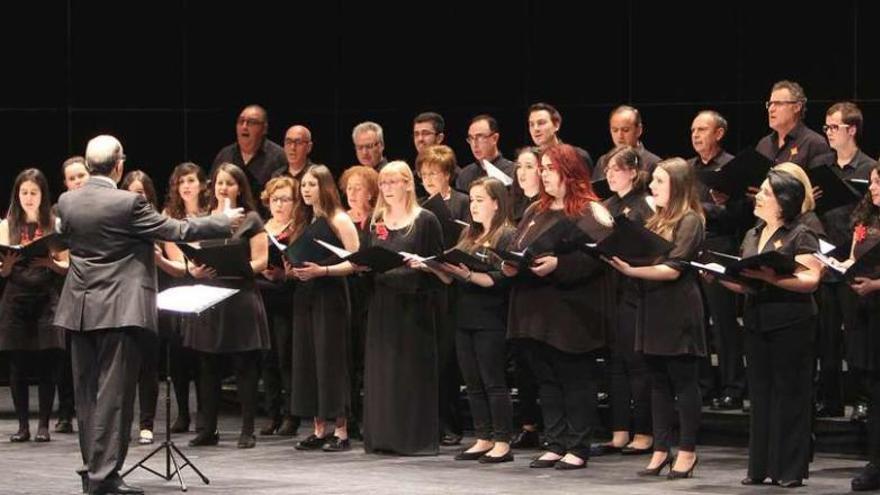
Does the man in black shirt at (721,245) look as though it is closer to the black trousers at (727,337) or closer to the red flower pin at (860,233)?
the black trousers at (727,337)

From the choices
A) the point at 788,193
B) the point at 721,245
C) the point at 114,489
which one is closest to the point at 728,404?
the point at 721,245

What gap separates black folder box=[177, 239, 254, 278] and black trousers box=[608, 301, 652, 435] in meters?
1.88

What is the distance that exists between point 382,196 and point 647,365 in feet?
5.50

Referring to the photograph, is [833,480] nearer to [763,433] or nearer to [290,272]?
[763,433]

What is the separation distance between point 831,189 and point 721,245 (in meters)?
1.02

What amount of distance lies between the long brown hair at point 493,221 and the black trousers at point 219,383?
139 centimetres

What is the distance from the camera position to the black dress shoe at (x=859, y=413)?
27.9 ft

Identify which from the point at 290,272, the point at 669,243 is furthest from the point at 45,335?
the point at 669,243

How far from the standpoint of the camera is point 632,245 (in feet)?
25.2

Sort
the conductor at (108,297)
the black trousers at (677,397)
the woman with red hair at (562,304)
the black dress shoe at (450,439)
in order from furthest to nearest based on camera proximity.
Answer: the black dress shoe at (450,439) < the woman with red hair at (562,304) < the black trousers at (677,397) < the conductor at (108,297)

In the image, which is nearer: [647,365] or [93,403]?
[93,403]

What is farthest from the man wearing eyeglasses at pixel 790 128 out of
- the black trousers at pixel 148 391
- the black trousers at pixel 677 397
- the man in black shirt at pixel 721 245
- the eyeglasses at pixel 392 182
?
the black trousers at pixel 148 391

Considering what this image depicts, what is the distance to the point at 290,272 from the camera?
9266 millimetres

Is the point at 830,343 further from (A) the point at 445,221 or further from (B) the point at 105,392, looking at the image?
(B) the point at 105,392
